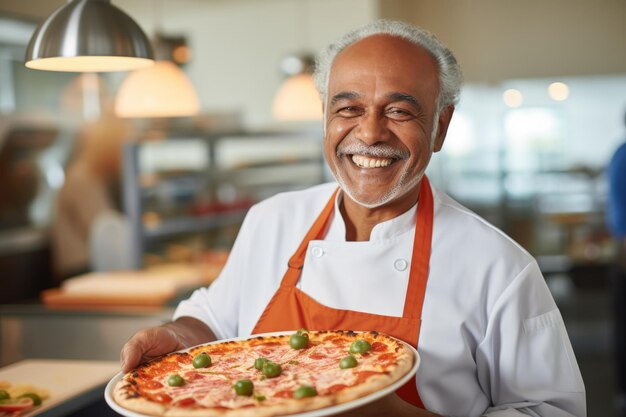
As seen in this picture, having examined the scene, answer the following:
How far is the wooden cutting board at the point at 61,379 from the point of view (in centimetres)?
239

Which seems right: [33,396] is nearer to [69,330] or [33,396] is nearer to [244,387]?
[244,387]

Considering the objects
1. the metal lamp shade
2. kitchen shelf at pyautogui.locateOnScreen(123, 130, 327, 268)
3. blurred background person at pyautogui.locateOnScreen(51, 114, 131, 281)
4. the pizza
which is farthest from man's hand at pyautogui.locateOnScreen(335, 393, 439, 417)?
blurred background person at pyautogui.locateOnScreen(51, 114, 131, 281)

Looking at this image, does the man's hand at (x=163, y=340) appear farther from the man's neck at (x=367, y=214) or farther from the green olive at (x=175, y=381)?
the man's neck at (x=367, y=214)

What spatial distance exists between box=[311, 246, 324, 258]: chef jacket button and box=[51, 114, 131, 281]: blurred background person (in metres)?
4.78

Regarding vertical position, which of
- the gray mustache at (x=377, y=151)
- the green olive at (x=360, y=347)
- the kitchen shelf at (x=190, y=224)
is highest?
the gray mustache at (x=377, y=151)

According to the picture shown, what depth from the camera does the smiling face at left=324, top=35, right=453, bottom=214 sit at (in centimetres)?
192

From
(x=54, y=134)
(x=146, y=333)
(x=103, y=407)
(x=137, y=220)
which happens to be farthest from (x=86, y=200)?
(x=146, y=333)

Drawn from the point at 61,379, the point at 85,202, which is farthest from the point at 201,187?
the point at 61,379

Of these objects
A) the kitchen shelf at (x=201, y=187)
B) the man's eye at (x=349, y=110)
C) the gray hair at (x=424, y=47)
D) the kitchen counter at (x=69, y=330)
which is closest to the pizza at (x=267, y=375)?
the man's eye at (x=349, y=110)

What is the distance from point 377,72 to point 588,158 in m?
6.28

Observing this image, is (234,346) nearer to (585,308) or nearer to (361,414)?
(361,414)

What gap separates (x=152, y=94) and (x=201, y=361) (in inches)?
122

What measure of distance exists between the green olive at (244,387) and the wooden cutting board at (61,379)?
0.94 m

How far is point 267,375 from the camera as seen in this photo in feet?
5.64
